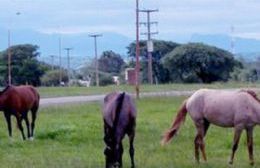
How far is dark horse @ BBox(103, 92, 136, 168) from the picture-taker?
13.9 metres

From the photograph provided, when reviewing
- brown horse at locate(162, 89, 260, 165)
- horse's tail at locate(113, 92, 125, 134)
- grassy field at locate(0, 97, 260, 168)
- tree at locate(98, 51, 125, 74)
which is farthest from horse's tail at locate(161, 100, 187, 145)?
tree at locate(98, 51, 125, 74)

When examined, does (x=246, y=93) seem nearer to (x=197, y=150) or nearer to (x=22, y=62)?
(x=197, y=150)

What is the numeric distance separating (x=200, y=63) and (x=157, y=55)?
12.5 meters

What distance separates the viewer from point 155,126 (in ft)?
79.2

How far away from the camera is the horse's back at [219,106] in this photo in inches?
605

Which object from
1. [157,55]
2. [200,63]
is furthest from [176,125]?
[157,55]

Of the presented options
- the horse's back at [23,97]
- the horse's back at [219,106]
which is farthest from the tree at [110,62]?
the horse's back at [219,106]

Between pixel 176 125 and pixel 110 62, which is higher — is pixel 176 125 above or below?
below

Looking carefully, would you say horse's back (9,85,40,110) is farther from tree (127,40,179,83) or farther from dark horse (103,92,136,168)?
tree (127,40,179,83)

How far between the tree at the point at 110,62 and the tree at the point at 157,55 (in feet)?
35.6

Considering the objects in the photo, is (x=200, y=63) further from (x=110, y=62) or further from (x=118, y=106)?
(x=118, y=106)

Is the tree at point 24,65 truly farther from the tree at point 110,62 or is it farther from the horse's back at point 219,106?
the horse's back at point 219,106

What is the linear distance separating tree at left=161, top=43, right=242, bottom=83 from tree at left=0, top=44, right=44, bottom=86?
1317 centimetres

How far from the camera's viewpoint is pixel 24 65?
251 feet
